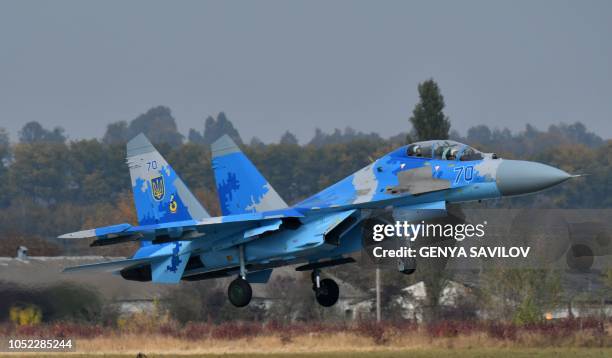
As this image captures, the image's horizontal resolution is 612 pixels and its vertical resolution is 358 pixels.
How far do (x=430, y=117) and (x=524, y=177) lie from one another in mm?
25922

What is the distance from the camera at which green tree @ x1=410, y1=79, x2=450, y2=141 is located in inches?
1813

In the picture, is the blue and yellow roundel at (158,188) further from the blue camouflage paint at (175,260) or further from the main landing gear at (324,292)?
the main landing gear at (324,292)

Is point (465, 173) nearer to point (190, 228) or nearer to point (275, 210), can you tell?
point (275, 210)

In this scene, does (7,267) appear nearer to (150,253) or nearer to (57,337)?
(57,337)

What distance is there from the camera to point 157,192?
25.8 metres

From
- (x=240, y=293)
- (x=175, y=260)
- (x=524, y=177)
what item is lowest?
(x=240, y=293)

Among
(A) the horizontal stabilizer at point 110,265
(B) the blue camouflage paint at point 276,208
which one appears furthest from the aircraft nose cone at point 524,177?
(A) the horizontal stabilizer at point 110,265

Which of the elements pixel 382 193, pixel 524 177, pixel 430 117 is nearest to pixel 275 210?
pixel 382 193

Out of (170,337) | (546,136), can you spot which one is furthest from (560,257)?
(546,136)

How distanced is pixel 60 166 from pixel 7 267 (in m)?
64.5

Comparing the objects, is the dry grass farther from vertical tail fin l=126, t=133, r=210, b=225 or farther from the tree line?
the tree line

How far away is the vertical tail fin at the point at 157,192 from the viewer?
25641mm

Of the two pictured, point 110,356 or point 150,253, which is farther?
point 110,356

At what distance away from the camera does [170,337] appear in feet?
108
